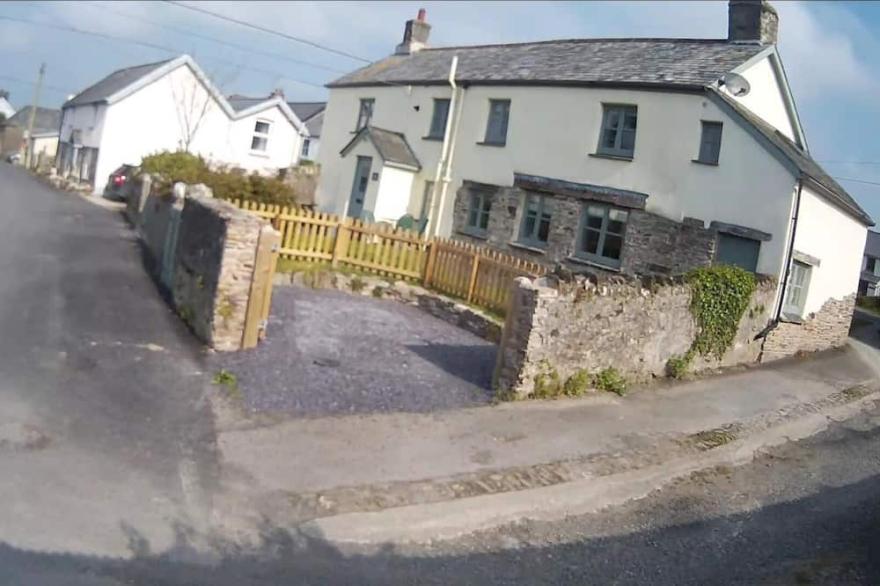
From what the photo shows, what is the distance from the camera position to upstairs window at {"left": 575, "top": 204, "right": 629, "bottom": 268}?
19.2 metres

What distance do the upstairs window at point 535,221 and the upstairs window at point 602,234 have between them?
113cm

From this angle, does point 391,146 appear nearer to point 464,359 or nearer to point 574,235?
point 574,235

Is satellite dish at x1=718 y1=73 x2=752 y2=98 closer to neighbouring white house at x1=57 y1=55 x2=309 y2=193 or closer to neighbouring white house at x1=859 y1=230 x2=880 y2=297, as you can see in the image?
neighbouring white house at x1=57 y1=55 x2=309 y2=193

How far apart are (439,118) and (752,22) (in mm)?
9555

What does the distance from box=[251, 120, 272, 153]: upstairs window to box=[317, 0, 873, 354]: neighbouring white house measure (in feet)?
60.1

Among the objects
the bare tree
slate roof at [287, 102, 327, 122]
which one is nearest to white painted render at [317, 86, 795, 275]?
the bare tree

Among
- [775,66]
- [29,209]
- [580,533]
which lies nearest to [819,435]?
[580,533]

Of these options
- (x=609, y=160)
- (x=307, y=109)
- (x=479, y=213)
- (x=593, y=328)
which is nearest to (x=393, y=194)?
(x=479, y=213)

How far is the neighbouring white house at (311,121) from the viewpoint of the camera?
50.5 m

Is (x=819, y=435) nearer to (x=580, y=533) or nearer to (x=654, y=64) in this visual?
(x=580, y=533)

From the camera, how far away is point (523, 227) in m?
21.5

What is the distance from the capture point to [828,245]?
18.5m

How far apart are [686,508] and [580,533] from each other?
141 cm

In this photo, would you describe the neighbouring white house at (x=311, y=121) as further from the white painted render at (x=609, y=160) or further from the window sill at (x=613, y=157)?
the window sill at (x=613, y=157)
